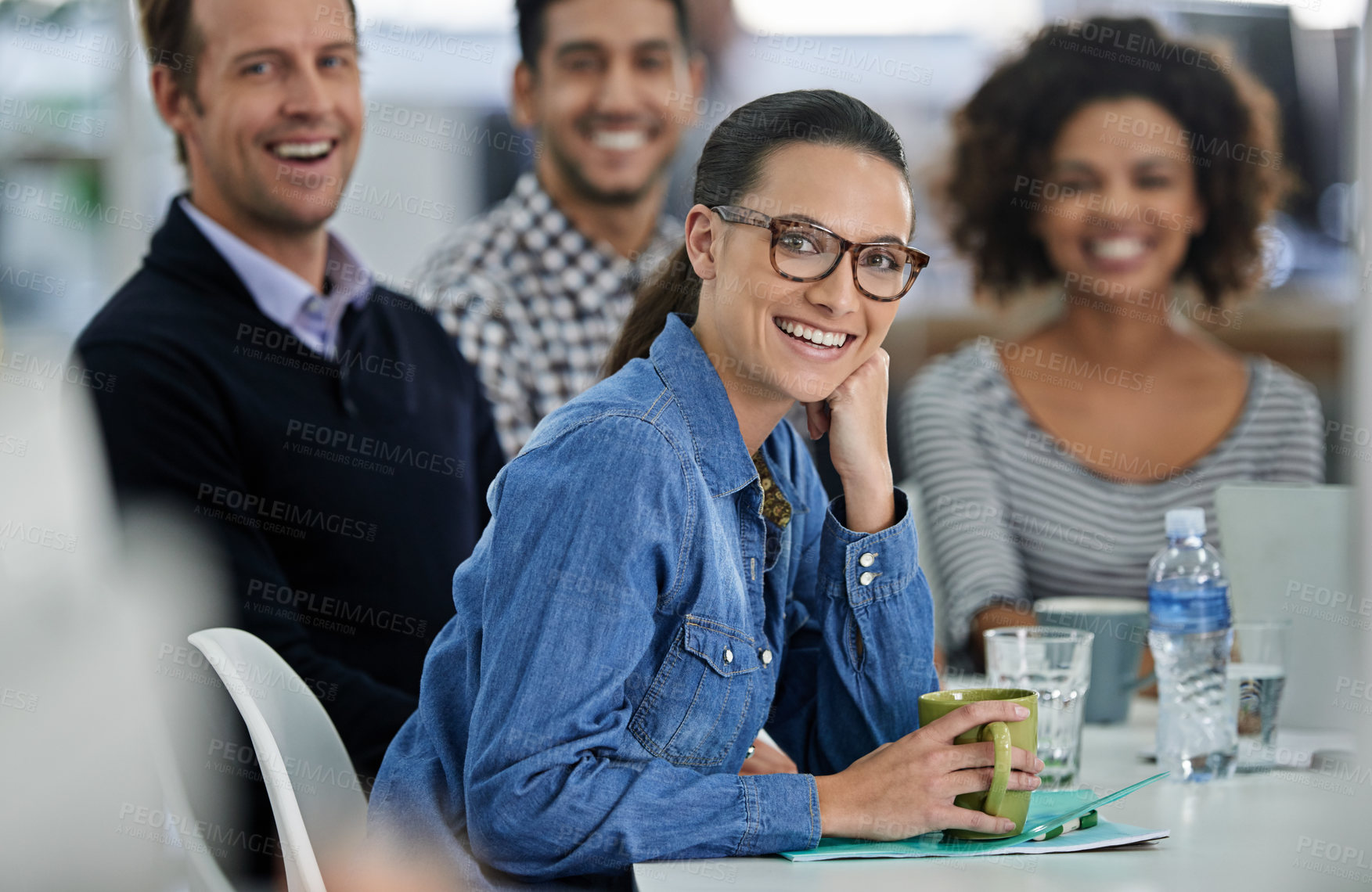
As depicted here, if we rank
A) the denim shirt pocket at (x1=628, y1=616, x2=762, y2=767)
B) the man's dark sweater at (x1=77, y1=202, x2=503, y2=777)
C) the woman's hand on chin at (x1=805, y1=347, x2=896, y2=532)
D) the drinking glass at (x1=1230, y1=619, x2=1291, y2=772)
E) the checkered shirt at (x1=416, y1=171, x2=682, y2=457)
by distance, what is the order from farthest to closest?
the checkered shirt at (x1=416, y1=171, x2=682, y2=457), the man's dark sweater at (x1=77, y1=202, x2=503, y2=777), the drinking glass at (x1=1230, y1=619, x2=1291, y2=772), the woman's hand on chin at (x1=805, y1=347, x2=896, y2=532), the denim shirt pocket at (x1=628, y1=616, x2=762, y2=767)

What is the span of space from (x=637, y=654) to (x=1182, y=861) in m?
0.47

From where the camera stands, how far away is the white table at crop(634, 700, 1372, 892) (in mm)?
914

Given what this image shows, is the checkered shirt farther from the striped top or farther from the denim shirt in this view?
the denim shirt

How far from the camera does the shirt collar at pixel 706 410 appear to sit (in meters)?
1.09

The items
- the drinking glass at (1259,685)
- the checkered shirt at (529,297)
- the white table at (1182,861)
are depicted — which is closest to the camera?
the white table at (1182,861)

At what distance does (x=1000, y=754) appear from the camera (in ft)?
3.21

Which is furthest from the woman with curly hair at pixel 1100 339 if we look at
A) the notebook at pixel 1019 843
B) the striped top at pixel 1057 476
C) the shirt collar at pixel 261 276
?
the shirt collar at pixel 261 276

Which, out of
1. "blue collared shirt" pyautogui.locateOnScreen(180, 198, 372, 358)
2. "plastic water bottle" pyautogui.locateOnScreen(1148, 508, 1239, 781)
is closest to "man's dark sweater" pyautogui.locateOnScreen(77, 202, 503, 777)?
"blue collared shirt" pyautogui.locateOnScreen(180, 198, 372, 358)

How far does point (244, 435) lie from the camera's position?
189 centimetres

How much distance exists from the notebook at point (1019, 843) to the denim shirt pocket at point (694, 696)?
0.41 ft

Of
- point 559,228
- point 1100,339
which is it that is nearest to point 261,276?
point 559,228

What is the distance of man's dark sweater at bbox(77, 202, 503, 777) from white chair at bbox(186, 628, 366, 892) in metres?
0.43

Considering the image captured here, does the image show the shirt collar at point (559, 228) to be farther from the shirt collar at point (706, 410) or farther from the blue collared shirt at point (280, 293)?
the shirt collar at point (706, 410)

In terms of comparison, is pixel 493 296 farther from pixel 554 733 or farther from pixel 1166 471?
pixel 554 733
